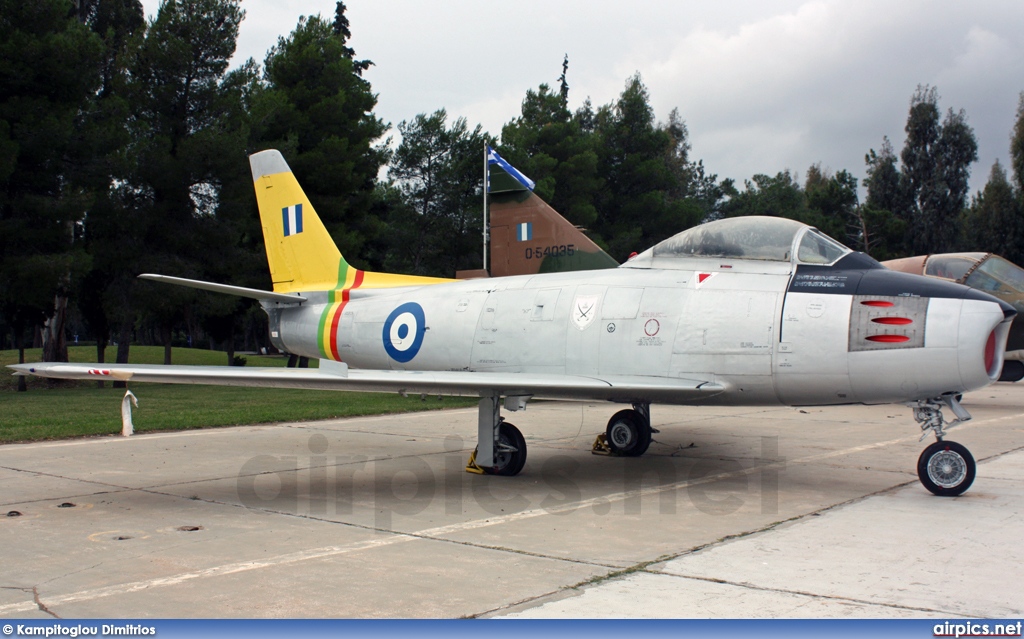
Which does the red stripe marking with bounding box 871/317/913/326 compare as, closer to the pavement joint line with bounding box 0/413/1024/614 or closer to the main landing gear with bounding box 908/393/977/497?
the main landing gear with bounding box 908/393/977/497

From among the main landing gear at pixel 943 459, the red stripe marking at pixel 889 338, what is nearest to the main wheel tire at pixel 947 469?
the main landing gear at pixel 943 459

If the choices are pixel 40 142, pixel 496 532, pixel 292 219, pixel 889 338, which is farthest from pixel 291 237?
pixel 40 142

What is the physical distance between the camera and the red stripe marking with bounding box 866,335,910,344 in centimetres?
684

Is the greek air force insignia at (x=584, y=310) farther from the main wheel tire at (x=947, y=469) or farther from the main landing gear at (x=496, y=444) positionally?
the main wheel tire at (x=947, y=469)

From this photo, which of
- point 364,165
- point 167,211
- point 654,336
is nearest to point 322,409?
point 654,336

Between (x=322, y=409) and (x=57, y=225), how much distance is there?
1220 cm

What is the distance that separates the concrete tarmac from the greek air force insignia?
65.8 inches

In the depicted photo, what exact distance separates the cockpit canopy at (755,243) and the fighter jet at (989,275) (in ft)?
36.6

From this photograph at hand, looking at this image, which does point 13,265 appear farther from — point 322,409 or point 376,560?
point 376,560

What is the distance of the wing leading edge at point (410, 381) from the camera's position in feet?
21.5

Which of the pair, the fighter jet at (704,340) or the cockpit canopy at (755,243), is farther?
the cockpit canopy at (755,243)

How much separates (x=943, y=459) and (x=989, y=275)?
12297mm

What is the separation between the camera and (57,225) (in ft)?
72.9

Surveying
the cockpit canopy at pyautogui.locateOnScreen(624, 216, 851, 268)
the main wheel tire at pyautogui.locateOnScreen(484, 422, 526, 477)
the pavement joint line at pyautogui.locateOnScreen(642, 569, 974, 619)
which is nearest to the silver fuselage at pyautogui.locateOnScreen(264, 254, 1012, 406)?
the cockpit canopy at pyautogui.locateOnScreen(624, 216, 851, 268)
